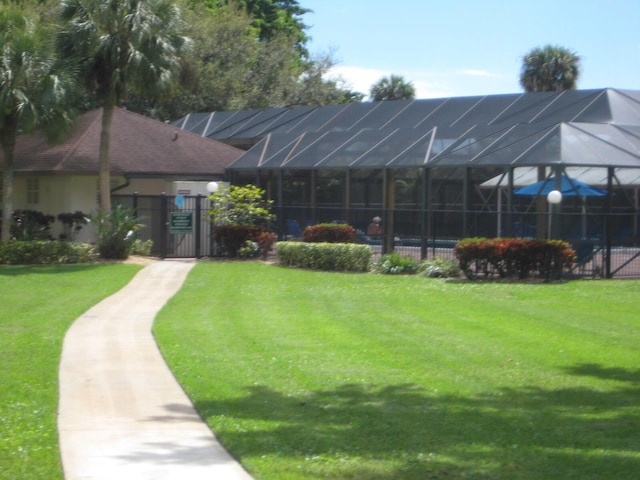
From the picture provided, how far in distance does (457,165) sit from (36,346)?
16.9m

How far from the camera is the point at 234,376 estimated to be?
34.8 feet

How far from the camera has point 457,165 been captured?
26.9 metres

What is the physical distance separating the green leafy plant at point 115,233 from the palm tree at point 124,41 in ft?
11.4

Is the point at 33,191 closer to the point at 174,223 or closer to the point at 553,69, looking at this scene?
the point at 174,223

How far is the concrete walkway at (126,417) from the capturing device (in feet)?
23.4

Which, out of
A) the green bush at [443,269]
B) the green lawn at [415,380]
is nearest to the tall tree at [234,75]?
the green bush at [443,269]

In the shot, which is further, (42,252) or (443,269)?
(42,252)

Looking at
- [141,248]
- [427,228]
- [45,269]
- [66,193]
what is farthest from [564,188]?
[66,193]

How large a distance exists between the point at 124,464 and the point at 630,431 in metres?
4.42

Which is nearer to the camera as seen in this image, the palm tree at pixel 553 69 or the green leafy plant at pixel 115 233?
the green leafy plant at pixel 115 233

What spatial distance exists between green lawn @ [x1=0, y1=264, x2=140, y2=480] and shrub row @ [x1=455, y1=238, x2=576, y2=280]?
7.91 meters

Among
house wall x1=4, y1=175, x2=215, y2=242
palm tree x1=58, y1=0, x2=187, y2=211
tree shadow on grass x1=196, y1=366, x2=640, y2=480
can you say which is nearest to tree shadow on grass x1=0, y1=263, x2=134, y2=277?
house wall x1=4, y1=175, x2=215, y2=242

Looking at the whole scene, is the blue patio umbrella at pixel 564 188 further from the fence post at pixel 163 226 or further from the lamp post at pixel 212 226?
the fence post at pixel 163 226

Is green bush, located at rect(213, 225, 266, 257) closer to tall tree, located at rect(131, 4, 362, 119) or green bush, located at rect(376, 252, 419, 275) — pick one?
green bush, located at rect(376, 252, 419, 275)
